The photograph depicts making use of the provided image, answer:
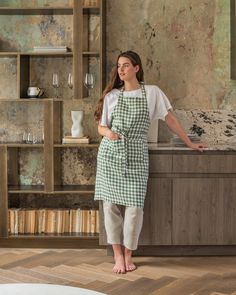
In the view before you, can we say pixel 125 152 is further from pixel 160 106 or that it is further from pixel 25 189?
pixel 25 189

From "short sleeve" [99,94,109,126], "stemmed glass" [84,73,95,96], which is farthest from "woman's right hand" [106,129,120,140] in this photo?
"stemmed glass" [84,73,95,96]

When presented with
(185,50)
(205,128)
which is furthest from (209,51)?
(205,128)

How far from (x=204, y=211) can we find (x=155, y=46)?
5.15ft

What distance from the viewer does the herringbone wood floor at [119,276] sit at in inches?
160

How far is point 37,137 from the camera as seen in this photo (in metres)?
5.47

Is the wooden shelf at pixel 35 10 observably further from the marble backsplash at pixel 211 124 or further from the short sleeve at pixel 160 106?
the marble backsplash at pixel 211 124

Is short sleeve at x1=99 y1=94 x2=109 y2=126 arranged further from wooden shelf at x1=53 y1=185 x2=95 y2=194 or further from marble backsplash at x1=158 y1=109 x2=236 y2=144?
marble backsplash at x1=158 y1=109 x2=236 y2=144

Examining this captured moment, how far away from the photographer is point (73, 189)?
5270mm

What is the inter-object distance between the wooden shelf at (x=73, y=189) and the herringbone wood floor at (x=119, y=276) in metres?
0.48

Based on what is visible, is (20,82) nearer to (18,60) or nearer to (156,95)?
(18,60)

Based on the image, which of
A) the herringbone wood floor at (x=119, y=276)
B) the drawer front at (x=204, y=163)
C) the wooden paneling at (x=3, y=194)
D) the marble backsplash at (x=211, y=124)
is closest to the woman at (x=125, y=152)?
the herringbone wood floor at (x=119, y=276)

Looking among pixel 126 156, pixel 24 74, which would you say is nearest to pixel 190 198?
pixel 126 156

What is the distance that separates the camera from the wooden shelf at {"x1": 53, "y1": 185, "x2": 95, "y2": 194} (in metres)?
5.16

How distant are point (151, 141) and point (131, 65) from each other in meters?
0.93
